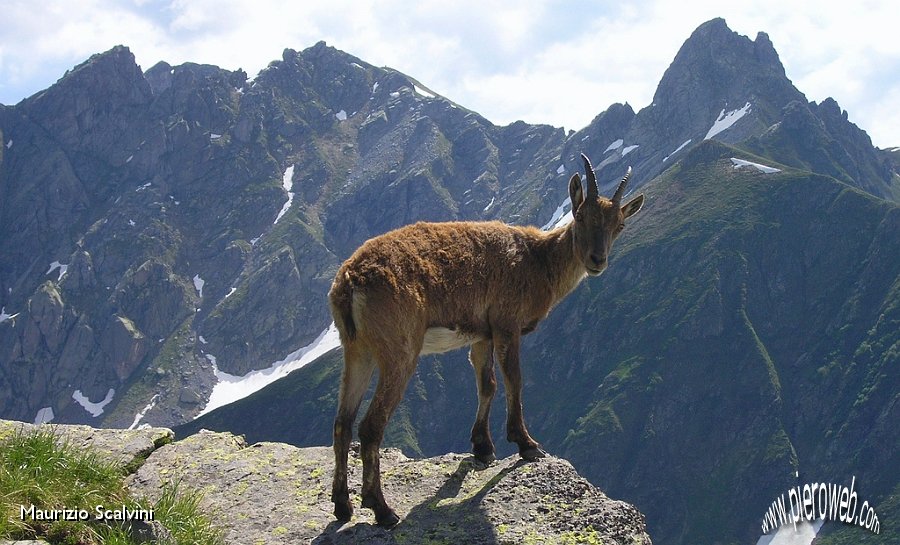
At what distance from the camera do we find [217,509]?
1125 cm

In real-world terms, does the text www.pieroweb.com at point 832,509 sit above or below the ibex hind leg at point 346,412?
below

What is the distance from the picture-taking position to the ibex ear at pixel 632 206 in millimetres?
16100

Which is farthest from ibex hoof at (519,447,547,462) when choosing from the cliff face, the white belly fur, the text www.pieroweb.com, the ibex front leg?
the text www.pieroweb.com

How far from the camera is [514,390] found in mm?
13859

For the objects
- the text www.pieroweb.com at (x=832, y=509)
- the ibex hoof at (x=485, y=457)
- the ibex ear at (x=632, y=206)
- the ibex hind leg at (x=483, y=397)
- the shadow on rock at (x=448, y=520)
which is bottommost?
the text www.pieroweb.com at (x=832, y=509)

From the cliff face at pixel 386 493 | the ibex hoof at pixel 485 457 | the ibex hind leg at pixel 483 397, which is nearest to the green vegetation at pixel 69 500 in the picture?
the cliff face at pixel 386 493

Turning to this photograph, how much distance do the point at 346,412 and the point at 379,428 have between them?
846 millimetres

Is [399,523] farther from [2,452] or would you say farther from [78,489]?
[2,452]

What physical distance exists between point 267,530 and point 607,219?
8.66 m

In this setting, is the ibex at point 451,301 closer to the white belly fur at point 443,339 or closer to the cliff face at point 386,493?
the white belly fur at point 443,339

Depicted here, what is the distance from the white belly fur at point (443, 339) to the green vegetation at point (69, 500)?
448 centimetres

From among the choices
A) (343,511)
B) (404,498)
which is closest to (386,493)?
(404,498)

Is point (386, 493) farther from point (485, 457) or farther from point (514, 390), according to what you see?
point (514, 390)

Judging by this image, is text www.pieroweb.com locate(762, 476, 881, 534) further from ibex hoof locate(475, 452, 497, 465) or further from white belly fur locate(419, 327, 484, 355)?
white belly fur locate(419, 327, 484, 355)
